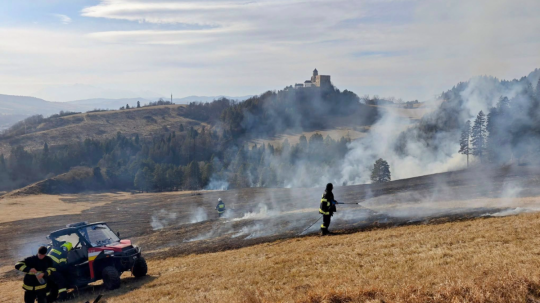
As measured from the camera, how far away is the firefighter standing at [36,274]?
39.6ft

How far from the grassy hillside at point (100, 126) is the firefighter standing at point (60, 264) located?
423ft

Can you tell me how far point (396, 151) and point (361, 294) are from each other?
97.1 meters

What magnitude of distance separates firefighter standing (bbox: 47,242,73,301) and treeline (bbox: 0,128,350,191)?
234ft

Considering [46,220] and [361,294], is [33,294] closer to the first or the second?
[361,294]

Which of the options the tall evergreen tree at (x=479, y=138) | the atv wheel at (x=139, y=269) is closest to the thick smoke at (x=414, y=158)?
the tall evergreen tree at (x=479, y=138)

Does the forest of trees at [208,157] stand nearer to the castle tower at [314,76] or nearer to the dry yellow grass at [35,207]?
the dry yellow grass at [35,207]

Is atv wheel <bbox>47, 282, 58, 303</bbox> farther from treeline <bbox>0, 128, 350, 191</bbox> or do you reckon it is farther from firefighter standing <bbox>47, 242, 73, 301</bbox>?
treeline <bbox>0, 128, 350, 191</bbox>

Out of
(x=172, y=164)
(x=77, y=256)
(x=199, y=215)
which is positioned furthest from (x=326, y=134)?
(x=77, y=256)

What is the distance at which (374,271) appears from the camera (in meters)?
11.0

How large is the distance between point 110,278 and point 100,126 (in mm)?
162331

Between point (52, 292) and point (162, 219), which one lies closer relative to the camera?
point (52, 292)

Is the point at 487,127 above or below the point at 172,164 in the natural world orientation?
above

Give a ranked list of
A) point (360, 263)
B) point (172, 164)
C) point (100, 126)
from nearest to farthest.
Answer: point (360, 263) < point (172, 164) < point (100, 126)

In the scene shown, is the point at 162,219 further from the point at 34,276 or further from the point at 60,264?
the point at 34,276
